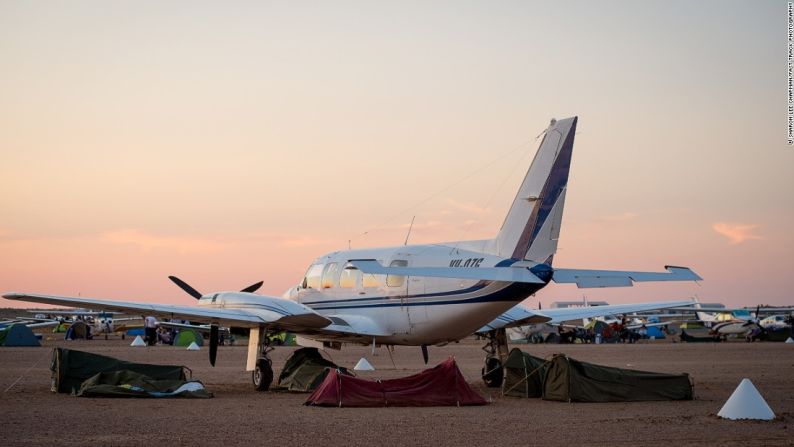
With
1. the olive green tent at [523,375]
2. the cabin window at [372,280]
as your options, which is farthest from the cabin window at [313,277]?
the olive green tent at [523,375]

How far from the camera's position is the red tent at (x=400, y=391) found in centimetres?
1853

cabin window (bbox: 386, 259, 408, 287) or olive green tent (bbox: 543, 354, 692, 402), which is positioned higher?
cabin window (bbox: 386, 259, 408, 287)

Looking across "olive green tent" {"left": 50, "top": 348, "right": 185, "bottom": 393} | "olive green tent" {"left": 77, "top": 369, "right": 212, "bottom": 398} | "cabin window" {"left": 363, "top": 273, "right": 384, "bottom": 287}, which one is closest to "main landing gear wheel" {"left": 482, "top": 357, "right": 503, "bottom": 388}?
"cabin window" {"left": 363, "top": 273, "right": 384, "bottom": 287}

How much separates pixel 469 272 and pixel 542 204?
2798mm

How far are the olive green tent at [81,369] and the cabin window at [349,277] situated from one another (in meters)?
5.50

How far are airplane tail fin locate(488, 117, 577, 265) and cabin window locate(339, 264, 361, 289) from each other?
201 inches

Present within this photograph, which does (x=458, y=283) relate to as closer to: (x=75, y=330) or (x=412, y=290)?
(x=412, y=290)

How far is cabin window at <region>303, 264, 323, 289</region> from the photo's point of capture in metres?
26.5

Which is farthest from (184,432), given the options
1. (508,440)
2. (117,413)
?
(508,440)

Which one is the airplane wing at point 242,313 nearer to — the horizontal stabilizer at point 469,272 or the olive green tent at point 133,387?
the olive green tent at point 133,387

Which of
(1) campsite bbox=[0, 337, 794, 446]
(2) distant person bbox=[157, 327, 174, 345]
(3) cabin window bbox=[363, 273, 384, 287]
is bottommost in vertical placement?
(2) distant person bbox=[157, 327, 174, 345]

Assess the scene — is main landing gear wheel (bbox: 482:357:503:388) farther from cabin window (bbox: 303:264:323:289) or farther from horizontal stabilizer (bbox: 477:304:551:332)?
cabin window (bbox: 303:264:323:289)

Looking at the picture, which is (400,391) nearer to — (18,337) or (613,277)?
(613,277)

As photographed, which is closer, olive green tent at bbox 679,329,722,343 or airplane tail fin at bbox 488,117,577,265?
airplane tail fin at bbox 488,117,577,265
